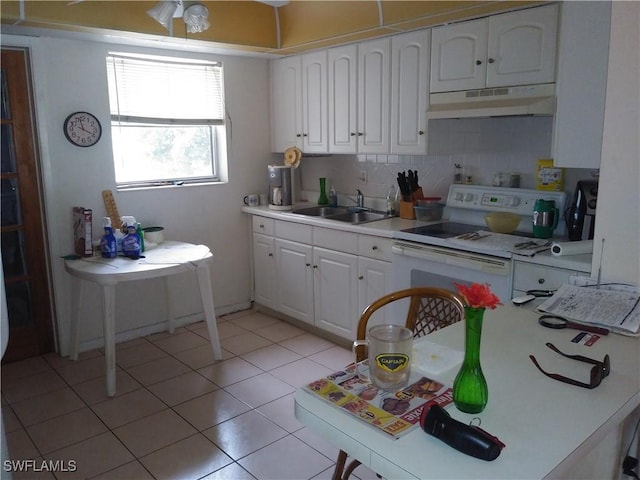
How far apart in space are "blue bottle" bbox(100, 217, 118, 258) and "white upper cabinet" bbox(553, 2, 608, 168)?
260 centimetres

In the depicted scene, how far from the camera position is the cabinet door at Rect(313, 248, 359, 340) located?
342 centimetres

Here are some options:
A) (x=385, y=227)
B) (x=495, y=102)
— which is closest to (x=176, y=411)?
(x=385, y=227)

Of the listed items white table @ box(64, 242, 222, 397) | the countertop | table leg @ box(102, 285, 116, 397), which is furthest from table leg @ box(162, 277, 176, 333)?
table leg @ box(102, 285, 116, 397)

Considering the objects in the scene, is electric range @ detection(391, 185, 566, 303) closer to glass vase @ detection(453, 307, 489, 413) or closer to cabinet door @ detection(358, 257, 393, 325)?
cabinet door @ detection(358, 257, 393, 325)

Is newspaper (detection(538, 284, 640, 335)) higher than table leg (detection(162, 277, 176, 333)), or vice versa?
newspaper (detection(538, 284, 640, 335))

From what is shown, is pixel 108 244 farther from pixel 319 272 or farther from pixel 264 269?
pixel 319 272

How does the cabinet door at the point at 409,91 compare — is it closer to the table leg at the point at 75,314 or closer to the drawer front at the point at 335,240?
the drawer front at the point at 335,240

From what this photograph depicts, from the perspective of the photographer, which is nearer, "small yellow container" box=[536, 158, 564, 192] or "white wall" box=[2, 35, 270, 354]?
"small yellow container" box=[536, 158, 564, 192]

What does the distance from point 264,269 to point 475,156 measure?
1.88 metres

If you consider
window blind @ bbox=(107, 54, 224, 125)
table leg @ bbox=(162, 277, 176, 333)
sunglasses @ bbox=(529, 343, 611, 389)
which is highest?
window blind @ bbox=(107, 54, 224, 125)
